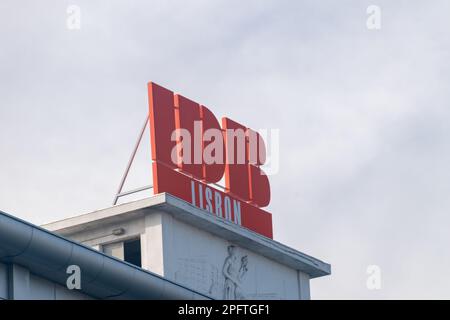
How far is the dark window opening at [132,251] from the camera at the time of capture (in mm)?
62656

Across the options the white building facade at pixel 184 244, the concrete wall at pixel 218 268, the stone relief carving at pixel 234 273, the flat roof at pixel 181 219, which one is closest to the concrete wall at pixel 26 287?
the flat roof at pixel 181 219

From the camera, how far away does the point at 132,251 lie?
64.0 metres

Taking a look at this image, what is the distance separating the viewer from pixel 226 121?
217 ft

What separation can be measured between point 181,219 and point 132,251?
3.29 meters

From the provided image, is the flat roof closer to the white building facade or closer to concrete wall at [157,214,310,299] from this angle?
the white building facade

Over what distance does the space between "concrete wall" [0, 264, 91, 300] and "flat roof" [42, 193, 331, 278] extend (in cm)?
1821

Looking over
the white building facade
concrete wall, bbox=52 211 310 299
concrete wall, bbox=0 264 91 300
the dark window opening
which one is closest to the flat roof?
the white building facade

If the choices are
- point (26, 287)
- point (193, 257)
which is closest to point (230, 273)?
point (193, 257)

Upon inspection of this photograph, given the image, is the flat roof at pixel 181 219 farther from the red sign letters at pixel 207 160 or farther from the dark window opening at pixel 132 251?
the dark window opening at pixel 132 251

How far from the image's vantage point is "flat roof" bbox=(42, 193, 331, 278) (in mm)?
60562

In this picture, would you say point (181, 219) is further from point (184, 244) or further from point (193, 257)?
point (193, 257)
